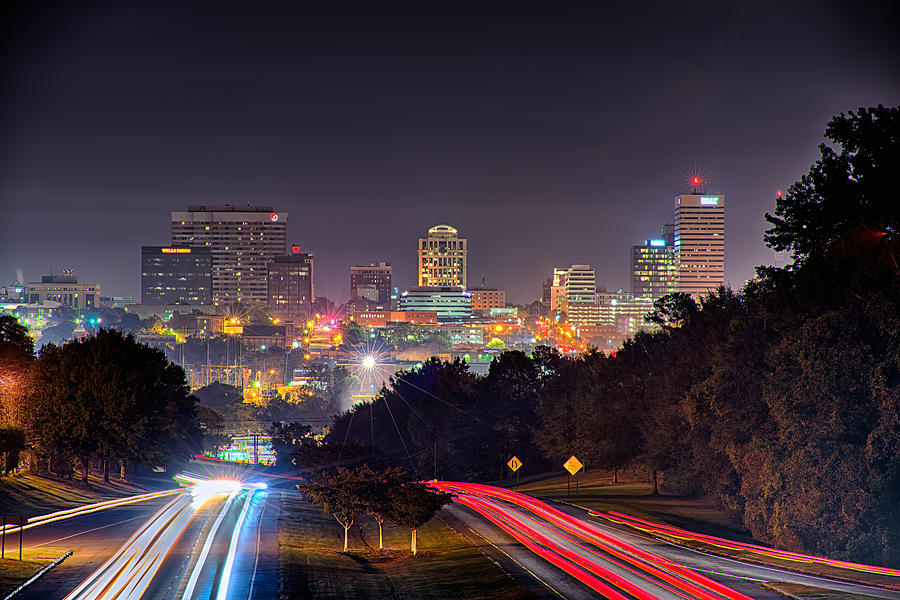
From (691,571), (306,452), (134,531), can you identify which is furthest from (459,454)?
(691,571)

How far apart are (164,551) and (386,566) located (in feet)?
28.8

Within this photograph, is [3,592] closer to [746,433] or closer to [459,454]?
[746,433]

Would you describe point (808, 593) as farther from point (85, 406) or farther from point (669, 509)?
point (85, 406)

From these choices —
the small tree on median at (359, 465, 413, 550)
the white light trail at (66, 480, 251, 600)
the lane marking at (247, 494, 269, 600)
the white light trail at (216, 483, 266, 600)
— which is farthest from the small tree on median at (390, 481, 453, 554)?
the white light trail at (66, 480, 251, 600)

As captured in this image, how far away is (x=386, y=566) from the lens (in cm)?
4072

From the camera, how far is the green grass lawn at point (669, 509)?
117 feet

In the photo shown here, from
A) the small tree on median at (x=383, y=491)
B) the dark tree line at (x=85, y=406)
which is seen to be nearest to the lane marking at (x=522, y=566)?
the small tree on median at (x=383, y=491)

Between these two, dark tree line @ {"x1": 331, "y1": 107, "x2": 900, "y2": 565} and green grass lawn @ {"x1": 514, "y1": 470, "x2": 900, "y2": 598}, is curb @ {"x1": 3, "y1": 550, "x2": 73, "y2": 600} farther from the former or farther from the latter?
dark tree line @ {"x1": 331, "y1": 107, "x2": 900, "y2": 565}

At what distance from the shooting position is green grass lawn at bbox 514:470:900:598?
117 ft

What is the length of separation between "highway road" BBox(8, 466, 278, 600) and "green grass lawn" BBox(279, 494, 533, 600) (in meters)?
1.03

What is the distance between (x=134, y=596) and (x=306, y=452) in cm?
5983

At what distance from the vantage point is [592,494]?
210ft

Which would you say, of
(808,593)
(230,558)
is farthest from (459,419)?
(808,593)

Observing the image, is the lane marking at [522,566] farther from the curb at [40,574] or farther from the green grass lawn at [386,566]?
the curb at [40,574]
